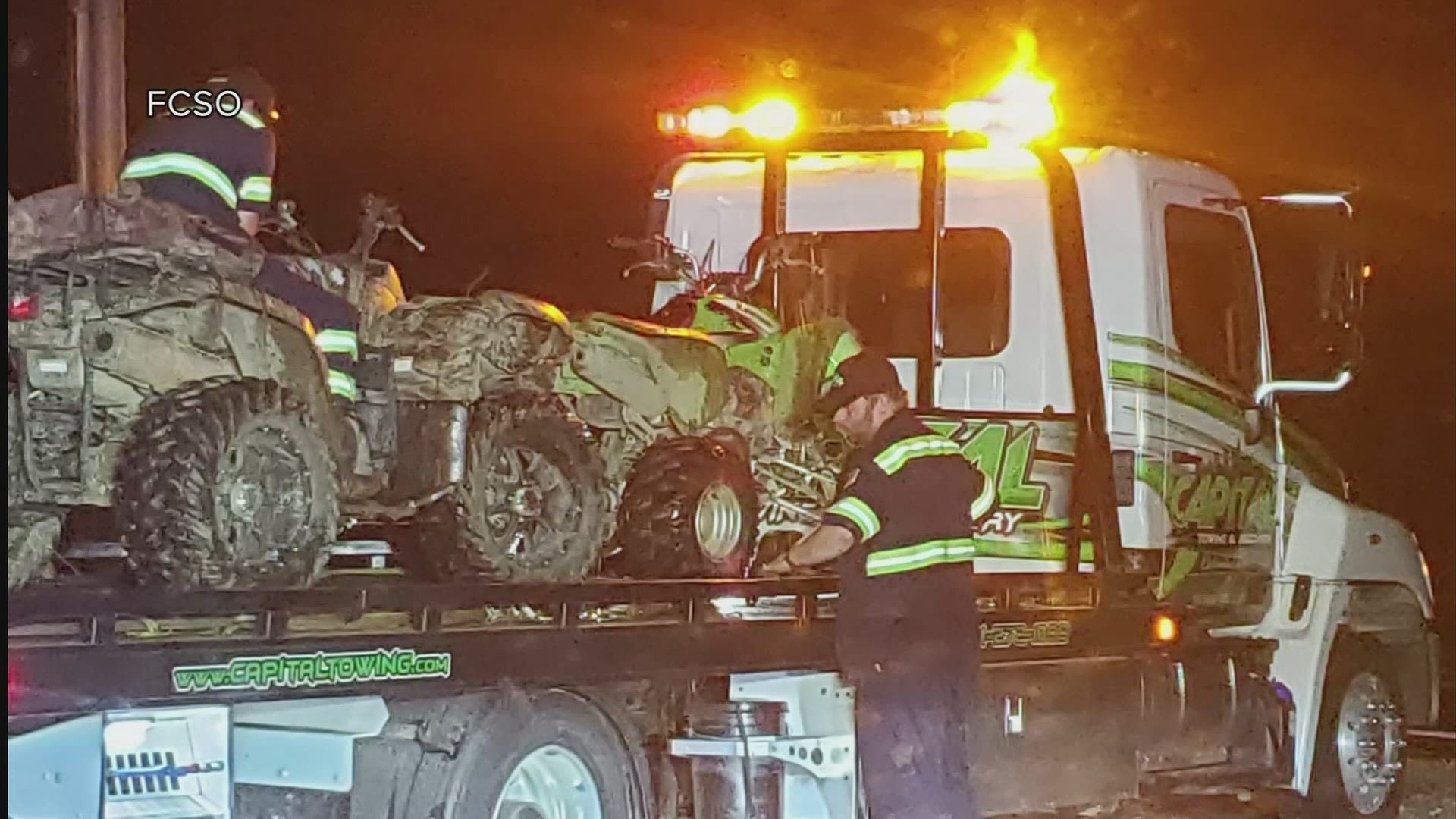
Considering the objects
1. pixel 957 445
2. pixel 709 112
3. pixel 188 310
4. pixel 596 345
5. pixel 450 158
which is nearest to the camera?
pixel 188 310

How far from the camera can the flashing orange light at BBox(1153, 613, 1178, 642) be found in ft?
29.2

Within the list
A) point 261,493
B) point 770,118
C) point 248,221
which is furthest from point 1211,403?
point 261,493

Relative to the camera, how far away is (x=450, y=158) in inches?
744

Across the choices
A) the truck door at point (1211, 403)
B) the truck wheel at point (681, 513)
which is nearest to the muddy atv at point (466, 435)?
the truck wheel at point (681, 513)

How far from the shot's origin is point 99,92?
8750mm

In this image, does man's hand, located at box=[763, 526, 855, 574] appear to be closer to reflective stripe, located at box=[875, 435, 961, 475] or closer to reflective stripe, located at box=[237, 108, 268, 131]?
reflective stripe, located at box=[875, 435, 961, 475]

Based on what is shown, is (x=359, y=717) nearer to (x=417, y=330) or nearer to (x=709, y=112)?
(x=417, y=330)

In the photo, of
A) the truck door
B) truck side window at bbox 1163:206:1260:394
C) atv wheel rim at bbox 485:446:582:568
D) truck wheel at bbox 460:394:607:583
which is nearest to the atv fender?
truck wheel at bbox 460:394:607:583

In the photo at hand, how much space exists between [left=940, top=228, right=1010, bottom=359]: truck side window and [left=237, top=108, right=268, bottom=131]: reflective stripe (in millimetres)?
3324

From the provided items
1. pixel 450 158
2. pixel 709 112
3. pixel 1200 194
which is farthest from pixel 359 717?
pixel 450 158

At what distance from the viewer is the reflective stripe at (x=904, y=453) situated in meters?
6.97

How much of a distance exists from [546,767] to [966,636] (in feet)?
4.85

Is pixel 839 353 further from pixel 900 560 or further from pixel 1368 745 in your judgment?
pixel 1368 745

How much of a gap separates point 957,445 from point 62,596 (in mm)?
4208
